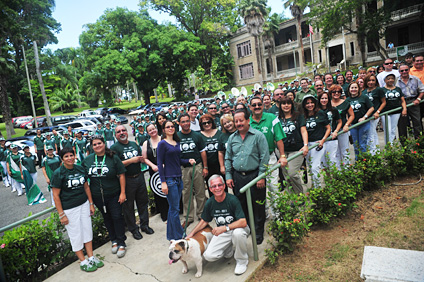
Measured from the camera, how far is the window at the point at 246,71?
42.8 m

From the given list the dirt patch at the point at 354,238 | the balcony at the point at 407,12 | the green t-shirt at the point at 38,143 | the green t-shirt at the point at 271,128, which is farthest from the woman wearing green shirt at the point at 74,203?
the balcony at the point at 407,12

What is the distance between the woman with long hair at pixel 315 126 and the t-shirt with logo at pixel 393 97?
2.19m

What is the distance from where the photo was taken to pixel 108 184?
4594 millimetres

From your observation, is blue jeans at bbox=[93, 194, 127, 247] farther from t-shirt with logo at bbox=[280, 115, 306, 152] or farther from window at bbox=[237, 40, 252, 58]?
window at bbox=[237, 40, 252, 58]

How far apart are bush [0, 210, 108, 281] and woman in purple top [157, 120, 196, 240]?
1687 millimetres

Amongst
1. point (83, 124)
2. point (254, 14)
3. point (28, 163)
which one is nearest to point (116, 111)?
point (83, 124)

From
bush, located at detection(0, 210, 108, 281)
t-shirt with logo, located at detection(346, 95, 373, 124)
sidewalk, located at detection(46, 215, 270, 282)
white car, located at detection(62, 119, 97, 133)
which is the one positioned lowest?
sidewalk, located at detection(46, 215, 270, 282)

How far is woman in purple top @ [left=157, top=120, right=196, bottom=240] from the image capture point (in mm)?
4527

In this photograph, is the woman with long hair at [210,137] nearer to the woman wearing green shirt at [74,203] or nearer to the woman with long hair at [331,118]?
the woman with long hair at [331,118]

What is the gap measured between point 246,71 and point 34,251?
1643 inches

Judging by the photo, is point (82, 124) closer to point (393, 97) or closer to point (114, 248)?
point (114, 248)

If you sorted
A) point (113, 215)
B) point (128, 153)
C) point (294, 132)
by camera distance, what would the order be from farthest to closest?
1. point (128, 153)
2. point (294, 132)
3. point (113, 215)

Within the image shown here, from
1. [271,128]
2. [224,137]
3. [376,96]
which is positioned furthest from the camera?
[376,96]

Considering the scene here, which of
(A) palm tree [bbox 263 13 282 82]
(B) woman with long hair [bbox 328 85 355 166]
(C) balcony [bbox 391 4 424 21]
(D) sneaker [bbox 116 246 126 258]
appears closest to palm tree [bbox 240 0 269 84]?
(A) palm tree [bbox 263 13 282 82]
